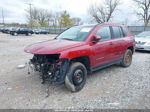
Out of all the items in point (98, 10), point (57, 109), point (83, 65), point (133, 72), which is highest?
point (98, 10)

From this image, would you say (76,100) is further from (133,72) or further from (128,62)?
(128,62)

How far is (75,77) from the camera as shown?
3.41m

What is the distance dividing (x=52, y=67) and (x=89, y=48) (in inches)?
45.1

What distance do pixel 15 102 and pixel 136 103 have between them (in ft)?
8.97

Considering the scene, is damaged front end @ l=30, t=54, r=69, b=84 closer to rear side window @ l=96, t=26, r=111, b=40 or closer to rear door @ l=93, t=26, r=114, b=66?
rear door @ l=93, t=26, r=114, b=66

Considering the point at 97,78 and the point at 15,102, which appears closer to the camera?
the point at 15,102

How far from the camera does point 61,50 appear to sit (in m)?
3.09

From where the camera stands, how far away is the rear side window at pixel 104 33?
416 cm

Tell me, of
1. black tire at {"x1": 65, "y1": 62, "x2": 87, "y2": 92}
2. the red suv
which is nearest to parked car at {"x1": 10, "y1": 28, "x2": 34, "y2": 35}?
the red suv

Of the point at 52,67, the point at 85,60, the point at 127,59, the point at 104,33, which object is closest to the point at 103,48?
the point at 104,33

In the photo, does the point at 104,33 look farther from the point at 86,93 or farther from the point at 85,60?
the point at 86,93

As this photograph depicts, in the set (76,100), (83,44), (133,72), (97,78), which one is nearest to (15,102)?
(76,100)

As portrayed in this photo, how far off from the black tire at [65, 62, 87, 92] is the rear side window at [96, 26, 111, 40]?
124 centimetres

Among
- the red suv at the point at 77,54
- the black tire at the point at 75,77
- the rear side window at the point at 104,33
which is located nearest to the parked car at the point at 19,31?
the red suv at the point at 77,54
